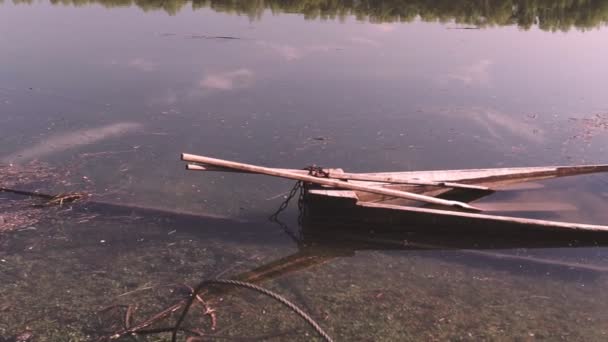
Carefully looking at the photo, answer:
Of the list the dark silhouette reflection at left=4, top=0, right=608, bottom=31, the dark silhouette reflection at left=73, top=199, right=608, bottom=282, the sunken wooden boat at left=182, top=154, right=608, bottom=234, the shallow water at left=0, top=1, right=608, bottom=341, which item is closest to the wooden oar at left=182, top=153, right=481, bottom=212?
the sunken wooden boat at left=182, top=154, right=608, bottom=234

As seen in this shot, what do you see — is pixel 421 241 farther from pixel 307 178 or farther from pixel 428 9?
pixel 428 9

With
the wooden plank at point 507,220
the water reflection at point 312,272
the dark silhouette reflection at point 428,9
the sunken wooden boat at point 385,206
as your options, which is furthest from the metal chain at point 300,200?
the dark silhouette reflection at point 428,9

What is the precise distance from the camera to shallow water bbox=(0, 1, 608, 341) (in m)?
4.07

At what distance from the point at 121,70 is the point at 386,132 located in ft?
14.4

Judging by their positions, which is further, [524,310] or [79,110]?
[79,110]

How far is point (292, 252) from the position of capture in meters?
4.72

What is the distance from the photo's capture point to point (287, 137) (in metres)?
6.74

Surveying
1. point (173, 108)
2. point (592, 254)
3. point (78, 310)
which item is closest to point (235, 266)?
point (78, 310)

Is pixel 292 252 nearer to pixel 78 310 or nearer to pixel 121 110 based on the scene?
pixel 78 310

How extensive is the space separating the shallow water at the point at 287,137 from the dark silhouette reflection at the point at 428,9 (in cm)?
9

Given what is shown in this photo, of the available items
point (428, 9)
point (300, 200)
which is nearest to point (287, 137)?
point (300, 200)

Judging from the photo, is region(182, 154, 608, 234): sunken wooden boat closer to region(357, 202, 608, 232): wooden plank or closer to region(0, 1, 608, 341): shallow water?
region(357, 202, 608, 232): wooden plank

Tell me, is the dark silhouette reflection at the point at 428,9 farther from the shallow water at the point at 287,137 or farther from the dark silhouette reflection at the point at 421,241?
the dark silhouette reflection at the point at 421,241

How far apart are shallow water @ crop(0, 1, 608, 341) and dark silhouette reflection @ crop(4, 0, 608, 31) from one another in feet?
0.31
